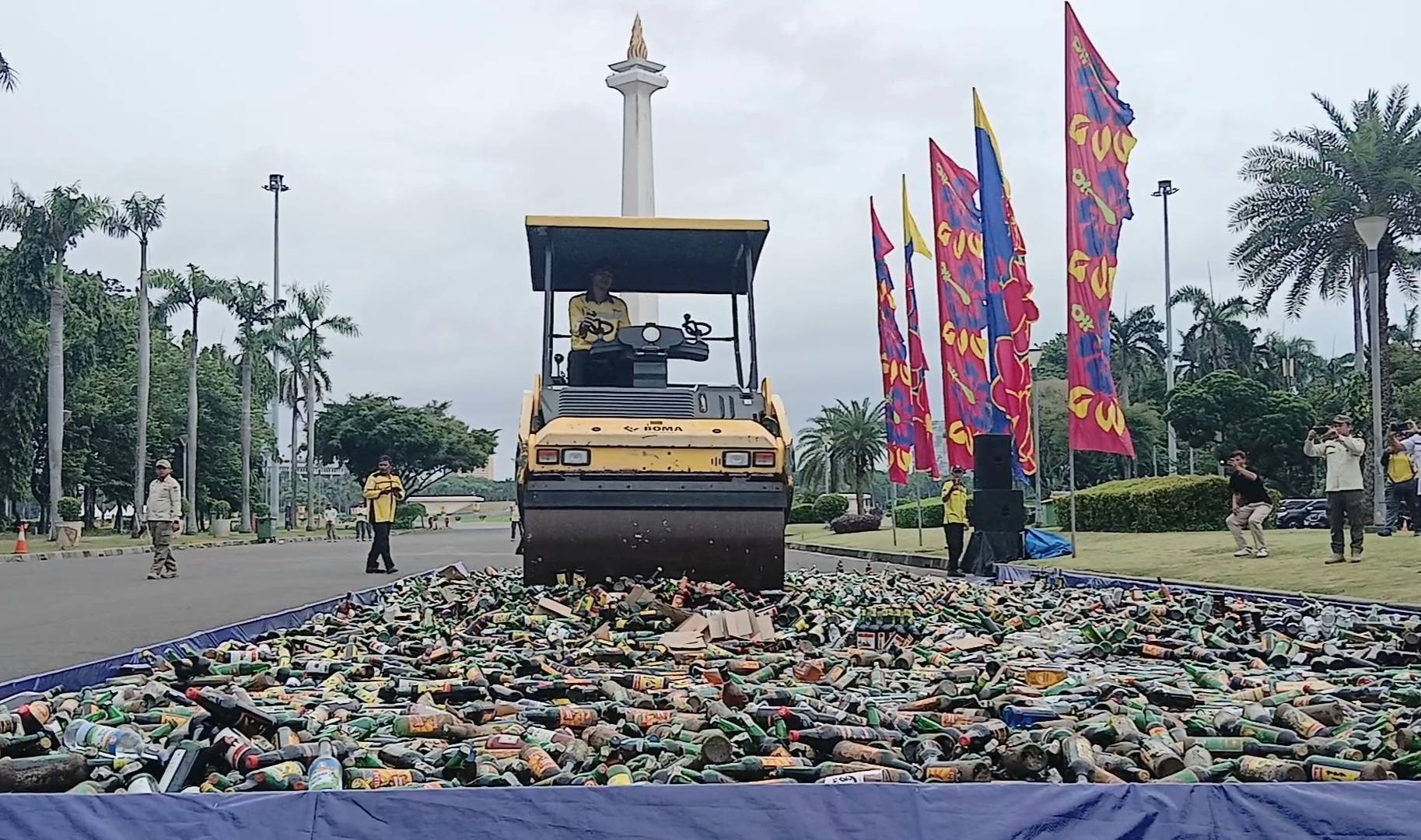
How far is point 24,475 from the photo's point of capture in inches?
1710

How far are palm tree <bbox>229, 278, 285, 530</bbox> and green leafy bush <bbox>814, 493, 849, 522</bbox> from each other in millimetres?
19894

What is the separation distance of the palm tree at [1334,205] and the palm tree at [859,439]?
18.7 meters

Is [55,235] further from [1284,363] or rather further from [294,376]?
[1284,363]

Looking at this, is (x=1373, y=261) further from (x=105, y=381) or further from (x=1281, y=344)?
(x=1281, y=344)

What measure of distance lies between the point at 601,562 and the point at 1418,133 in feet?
93.6

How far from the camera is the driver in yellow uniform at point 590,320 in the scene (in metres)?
12.2

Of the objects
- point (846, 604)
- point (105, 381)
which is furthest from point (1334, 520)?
point (105, 381)

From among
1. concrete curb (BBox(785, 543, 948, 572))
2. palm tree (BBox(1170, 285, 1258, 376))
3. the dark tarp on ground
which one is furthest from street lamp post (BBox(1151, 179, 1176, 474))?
the dark tarp on ground

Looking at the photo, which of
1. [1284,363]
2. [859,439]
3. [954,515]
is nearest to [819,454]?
[859,439]

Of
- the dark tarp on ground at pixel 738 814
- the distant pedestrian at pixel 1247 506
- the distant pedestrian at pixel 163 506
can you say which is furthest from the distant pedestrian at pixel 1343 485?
the distant pedestrian at pixel 163 506

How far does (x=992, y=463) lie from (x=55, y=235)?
95.5ft

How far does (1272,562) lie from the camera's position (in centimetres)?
1475

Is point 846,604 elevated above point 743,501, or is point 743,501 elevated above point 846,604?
point 743,501

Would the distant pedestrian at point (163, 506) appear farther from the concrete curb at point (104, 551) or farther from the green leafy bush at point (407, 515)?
the green leafy bush at point (407, 515)
